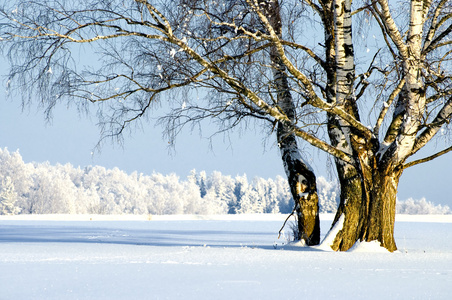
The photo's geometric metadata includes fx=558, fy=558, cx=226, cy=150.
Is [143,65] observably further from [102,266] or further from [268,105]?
[102,266]

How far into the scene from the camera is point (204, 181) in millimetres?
133250

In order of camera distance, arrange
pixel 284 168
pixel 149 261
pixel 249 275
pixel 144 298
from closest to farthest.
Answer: pixel 144 298 → pixel 249 275 → pixel 149 261 → pixel 284 168

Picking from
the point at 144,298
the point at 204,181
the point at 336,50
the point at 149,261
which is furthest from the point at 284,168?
the point at 204,181

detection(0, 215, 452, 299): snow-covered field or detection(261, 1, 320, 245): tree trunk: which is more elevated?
detection(261, 1, 320, 245): tree trunk

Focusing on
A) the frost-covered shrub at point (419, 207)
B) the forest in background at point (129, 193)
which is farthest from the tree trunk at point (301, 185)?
the frost-covered shrub at point (419, 207)

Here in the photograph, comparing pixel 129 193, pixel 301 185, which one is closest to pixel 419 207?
pixel 129 193

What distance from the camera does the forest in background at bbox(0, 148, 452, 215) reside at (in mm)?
66625

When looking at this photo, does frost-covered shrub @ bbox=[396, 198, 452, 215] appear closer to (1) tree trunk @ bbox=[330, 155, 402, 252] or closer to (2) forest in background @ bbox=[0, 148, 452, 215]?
(2) forest in background @ bbox=[0, 148, 452, 215]

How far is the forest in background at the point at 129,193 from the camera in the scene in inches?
2623

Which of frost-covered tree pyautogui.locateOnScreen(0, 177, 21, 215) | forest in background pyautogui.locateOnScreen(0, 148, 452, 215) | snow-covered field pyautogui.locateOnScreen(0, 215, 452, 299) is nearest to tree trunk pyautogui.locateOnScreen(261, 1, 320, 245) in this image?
snow-covered field pyautogui.locateOnScreen(0, 215, 452, 299)

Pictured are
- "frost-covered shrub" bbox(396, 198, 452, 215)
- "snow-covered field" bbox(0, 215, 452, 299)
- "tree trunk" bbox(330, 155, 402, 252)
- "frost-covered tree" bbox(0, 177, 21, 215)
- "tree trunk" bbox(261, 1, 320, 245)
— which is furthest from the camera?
"frost-covered shrub" bbox(396, 198, 452, 215)

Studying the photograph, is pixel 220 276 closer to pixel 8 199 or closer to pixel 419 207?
pixel 8 199

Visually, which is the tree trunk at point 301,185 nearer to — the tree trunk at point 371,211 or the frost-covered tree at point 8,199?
the tree trunk at point 371,211

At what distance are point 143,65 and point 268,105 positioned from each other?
231cm
